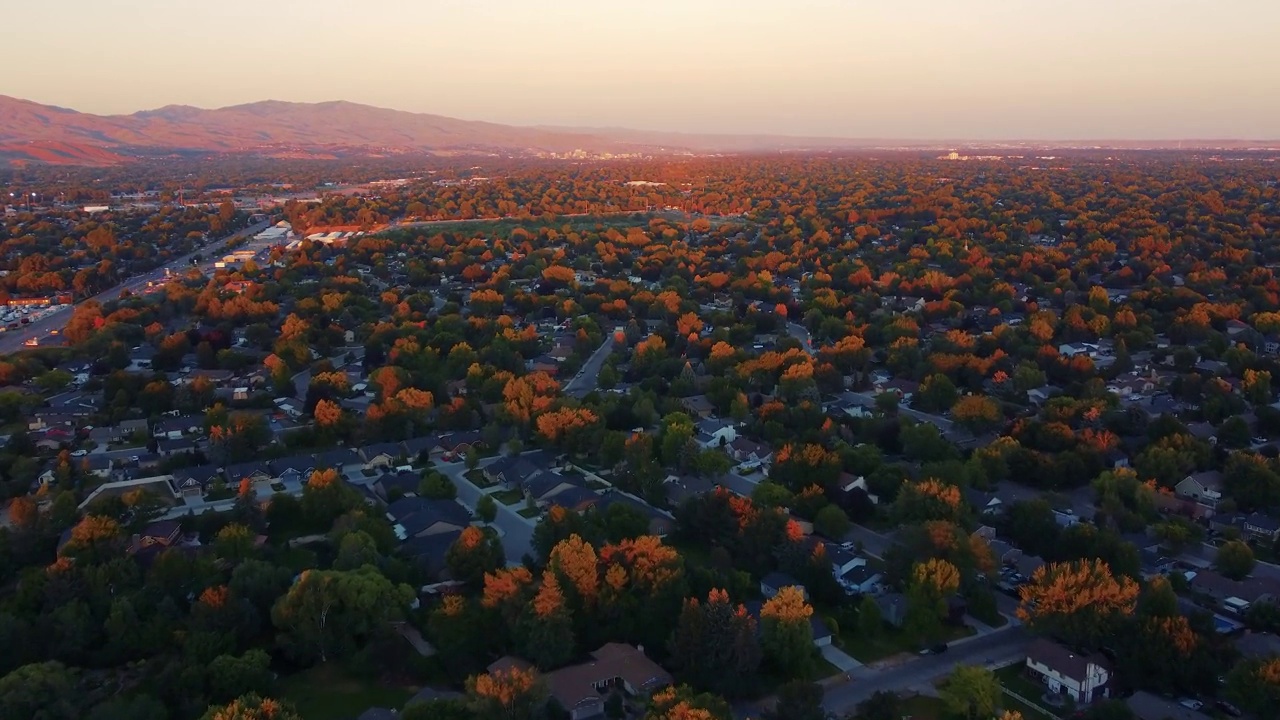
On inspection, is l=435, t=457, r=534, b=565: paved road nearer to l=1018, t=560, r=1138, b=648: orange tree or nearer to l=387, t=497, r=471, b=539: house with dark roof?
l=387, t=497, r=471, b=539: house with dark roof

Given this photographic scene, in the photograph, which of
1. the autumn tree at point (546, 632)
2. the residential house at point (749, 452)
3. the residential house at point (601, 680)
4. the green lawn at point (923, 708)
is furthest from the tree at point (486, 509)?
the green lawn at point (923, 708)

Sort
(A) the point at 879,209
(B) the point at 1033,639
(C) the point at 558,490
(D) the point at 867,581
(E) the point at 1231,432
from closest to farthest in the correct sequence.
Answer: (B) the point at 1033,639 → (D) the point at 867,581 → (C) the point at 558,490 → (E) the point at 1231,432 → (A) the point at 879,209

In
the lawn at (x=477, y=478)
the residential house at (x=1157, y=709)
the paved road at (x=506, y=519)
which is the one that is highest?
the residential house at (x=1157, y=709)

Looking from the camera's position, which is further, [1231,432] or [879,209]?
[879,209]

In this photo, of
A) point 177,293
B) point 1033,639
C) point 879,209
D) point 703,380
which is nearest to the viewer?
point 1033,639

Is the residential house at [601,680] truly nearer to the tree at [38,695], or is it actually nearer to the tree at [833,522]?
the tree at [833,522]

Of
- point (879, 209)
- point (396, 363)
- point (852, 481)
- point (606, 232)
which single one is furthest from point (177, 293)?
point (879, 209)

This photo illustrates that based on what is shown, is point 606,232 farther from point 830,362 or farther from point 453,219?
point 830,362

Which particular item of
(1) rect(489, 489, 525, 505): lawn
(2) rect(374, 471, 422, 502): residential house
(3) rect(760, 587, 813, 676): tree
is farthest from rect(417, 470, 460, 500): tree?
(3) rect(760, 587, 813, 676): tree
